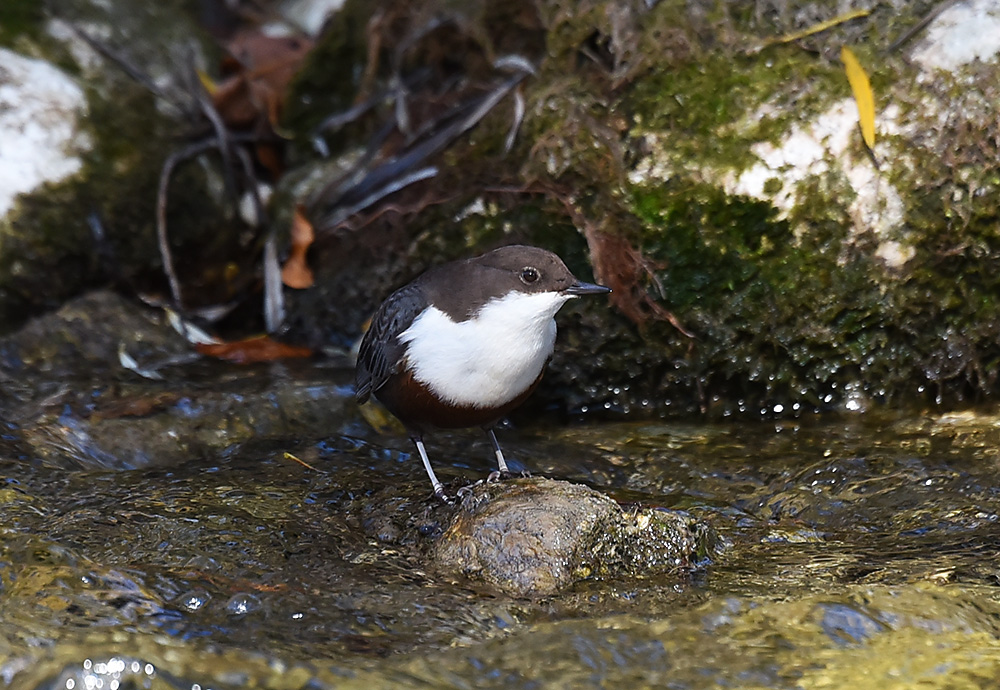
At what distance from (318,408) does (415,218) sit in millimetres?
1019

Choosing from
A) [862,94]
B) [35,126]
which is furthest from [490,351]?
[35,126]

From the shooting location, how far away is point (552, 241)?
476cm

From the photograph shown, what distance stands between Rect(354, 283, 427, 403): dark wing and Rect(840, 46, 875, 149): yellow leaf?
1892 millimetres

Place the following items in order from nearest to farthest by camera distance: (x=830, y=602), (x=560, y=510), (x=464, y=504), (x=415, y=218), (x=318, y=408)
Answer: (x=830, y=602) → (x=560, y=510) → (x=464, y=504) → (x=318, y=408) → (x=415, y=218)

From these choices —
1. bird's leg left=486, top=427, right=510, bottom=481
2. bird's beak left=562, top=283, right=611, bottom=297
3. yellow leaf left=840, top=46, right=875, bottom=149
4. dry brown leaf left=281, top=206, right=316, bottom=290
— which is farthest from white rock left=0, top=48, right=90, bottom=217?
yellow leaf left=840, top=46, right=875, bottom=149

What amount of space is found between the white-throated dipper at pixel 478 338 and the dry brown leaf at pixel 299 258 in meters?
1.61

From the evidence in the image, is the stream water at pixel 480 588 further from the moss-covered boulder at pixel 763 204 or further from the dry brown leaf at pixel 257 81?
the dry brown leaf at pixel 257 81

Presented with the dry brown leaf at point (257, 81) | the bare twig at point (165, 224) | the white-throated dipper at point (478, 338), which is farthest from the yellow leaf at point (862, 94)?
the bare twig at point (165, 224)

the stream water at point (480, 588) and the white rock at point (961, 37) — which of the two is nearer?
the stream water at point (480, 588)

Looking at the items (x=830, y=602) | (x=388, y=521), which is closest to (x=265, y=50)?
(x=388, y=521)

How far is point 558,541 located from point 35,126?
3.62 meters

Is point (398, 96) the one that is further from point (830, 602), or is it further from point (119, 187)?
point (830, 602)

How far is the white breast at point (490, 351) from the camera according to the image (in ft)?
12.5

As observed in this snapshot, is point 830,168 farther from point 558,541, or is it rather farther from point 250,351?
point 250,351
